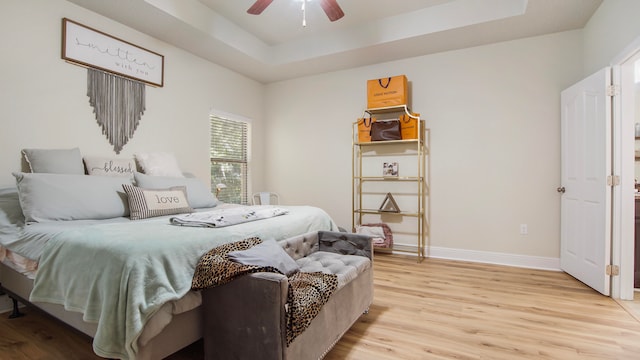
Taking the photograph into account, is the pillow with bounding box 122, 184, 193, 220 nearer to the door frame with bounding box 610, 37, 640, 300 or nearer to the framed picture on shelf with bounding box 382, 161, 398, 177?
the framed picture on shelf with bounding box 382, 161, 398, 177

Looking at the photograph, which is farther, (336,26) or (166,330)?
(336,26)

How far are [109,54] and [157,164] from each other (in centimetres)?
114

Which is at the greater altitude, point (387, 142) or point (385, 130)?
point (385, 130)

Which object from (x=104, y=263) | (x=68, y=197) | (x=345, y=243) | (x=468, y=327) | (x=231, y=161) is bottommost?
(x=468, y=327)

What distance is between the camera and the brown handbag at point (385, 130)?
4.10 metres

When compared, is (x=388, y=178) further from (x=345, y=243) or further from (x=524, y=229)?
(x=345, y=243)

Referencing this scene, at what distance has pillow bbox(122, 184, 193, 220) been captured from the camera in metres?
2.53

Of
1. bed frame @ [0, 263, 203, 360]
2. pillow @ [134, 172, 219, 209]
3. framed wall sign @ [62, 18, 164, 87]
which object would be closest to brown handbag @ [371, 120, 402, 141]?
pillow @ [134, 172, 219, 209]

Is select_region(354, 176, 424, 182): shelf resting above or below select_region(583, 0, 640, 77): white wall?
below

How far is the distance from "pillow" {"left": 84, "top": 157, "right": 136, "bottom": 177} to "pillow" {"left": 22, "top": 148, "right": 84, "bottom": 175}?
110 mm

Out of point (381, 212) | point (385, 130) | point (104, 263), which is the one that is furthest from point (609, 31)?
point (104, 263)

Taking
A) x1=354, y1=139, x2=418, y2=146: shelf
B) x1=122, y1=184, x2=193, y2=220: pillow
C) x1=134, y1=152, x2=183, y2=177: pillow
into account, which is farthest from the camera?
x1=354, y1=139, x2=418, y2=146: shelf

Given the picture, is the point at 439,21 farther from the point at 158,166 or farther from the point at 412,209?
the point at 158,166

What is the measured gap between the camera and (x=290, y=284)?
5.37ft
